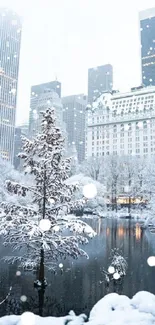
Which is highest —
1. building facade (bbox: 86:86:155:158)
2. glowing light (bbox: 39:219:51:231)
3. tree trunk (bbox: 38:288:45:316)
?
building facade (bbox: 86:86:155:158)

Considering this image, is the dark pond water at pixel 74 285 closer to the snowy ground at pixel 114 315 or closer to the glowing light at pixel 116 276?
the glowing light at pixel 116 276

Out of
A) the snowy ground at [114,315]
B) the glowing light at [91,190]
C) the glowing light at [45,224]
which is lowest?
the snowy ground at [114,315]

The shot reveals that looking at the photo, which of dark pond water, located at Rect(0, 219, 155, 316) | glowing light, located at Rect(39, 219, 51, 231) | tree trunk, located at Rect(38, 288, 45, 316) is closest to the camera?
tree trunk, located at Rect(38, 288, 45, 316)

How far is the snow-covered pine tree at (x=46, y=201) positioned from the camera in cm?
1600

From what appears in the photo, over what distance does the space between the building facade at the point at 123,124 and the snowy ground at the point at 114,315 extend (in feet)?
484

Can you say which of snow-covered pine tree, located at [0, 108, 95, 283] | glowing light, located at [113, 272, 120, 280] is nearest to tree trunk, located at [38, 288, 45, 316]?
snow-covered pine tree, located at [0, 108, 95, 283]

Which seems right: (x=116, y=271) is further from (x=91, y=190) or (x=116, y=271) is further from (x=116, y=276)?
(x=91, y=190)

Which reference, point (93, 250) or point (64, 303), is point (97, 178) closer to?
point (93, 250)

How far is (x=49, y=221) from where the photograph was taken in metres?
16.6

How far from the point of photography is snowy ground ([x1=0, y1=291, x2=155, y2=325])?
382 inches

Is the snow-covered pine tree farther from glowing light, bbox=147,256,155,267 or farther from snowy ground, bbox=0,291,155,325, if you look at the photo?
glowing light, bbox=147,256,155,267

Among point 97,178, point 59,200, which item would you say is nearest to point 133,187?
point 97,178

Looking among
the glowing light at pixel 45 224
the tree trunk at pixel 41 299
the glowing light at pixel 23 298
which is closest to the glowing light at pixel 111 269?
the tree trunk at pixel 41 299

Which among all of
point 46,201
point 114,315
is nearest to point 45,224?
point 46,201
